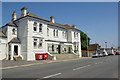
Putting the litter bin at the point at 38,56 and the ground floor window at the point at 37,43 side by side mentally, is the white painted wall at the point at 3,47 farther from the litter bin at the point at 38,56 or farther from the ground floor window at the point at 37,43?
the litter bin at the point at 38,56

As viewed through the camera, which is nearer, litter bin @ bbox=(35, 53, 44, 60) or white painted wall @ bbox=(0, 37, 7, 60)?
white painted wall @ bbox=(0, 37, 7, 60)

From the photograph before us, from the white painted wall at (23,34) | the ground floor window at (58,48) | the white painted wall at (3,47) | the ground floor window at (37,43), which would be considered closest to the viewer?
the white painted wall at (3,47)

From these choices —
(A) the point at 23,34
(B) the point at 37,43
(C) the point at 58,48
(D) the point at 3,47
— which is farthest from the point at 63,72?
(C) the point at 58,48

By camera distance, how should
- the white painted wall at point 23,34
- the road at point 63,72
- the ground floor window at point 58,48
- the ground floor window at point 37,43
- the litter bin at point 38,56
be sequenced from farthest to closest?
the ground floor window at point 58,48
the ground floor window at point 37,43
the litter bin at point 38,56
the white painted wall at point 23,34
the road at point 63,72

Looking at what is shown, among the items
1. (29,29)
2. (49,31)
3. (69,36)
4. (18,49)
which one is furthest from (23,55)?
(69,36)

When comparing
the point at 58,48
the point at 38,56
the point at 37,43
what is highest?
the point at 37,43

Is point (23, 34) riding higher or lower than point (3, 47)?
higher

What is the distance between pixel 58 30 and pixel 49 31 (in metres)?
4.30

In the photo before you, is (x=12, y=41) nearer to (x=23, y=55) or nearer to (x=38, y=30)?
(x=23, y=55)

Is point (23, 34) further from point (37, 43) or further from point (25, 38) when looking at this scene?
point (37, 43)

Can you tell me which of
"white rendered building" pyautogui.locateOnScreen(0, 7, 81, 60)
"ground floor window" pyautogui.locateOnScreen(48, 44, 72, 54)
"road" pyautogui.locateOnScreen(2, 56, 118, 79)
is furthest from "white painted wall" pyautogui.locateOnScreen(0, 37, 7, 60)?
"road" pyautogui.locateOnScreen(2, 56, 118, 79)

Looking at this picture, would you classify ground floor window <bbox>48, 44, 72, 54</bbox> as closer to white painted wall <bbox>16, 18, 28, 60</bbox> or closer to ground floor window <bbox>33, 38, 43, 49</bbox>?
ground floor window <bbox>33, 38, 43, 49</bbox>

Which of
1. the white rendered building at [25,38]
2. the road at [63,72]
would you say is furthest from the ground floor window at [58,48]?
the road at [63,72]

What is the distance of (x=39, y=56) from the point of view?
27.8 metres
